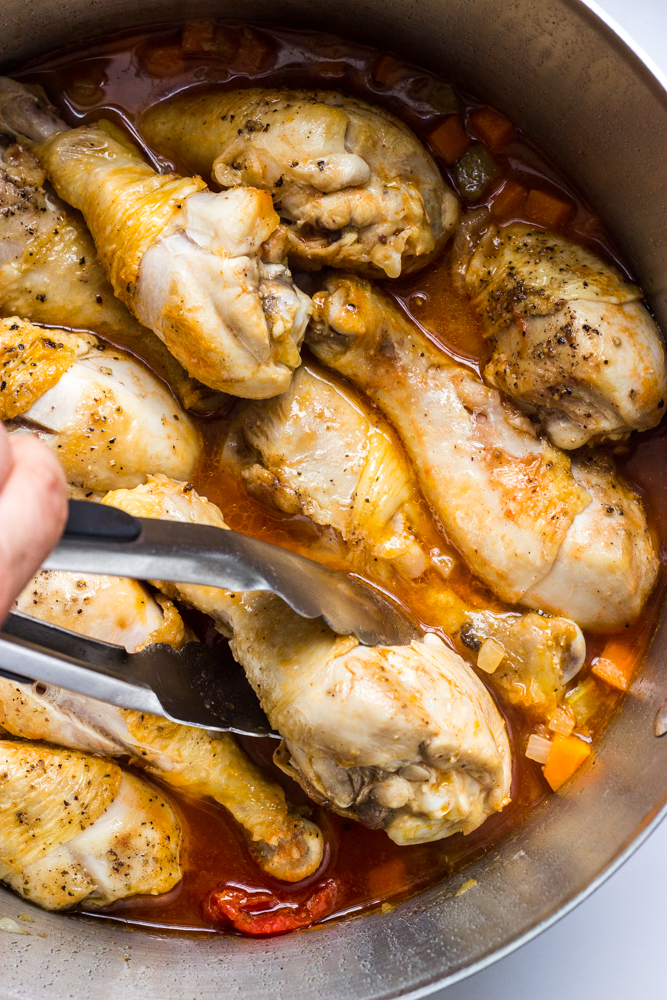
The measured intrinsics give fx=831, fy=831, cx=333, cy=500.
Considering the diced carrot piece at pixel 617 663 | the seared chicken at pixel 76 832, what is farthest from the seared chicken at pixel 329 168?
the seared chicken at pixel 76 832

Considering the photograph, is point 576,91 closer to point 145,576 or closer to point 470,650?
point 470,650

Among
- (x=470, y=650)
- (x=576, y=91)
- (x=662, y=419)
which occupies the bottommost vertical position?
(x=470, y=650)

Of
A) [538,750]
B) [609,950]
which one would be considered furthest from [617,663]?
[609,950]

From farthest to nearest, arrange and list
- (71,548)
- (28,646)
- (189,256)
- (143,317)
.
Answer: (143,317)
(189,256)
(28,646)
(71,548)

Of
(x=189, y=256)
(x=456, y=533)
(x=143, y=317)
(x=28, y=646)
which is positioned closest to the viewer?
(x=28, y=646)

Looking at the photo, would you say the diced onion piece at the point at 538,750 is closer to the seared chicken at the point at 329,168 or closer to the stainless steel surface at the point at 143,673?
the stainless steel surface at the point at 143,673

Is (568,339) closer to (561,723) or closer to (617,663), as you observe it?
(617,663)

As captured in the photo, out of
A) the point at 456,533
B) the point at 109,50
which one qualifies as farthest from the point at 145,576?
the point at 109,50

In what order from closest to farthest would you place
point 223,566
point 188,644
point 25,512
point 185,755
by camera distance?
point 25,512, point 223,566, point 188,644, point 185,755
